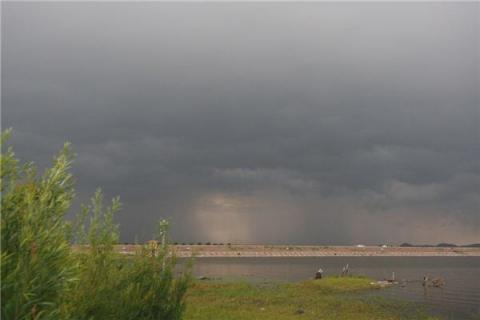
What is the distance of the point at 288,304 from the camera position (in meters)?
43.1

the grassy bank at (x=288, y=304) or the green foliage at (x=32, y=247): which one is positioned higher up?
the green foliage at (x=32, y=247)

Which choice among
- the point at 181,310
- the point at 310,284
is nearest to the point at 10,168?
the point at 181,310

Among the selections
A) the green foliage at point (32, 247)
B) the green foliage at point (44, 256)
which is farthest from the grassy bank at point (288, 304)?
the green foliage at point (32, 247)

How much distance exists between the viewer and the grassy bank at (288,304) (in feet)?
119

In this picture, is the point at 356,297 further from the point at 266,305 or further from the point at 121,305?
the point at 121,305

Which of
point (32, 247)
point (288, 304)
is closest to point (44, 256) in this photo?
point (32, 247)

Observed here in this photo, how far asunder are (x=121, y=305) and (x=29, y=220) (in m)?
6.16

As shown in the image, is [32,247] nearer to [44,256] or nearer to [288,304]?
[44,256]

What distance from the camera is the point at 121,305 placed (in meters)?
13.7

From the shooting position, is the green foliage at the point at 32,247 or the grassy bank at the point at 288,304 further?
the grassy bank at the point at 288,304

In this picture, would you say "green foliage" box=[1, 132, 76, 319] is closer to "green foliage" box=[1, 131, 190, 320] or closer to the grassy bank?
"green foliage" box=[1, 131, 190, 320]

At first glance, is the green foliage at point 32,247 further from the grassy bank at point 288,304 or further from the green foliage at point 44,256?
the grassy bank at point 288,304

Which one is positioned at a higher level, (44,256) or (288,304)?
(44,256)

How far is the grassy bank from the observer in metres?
36.2
